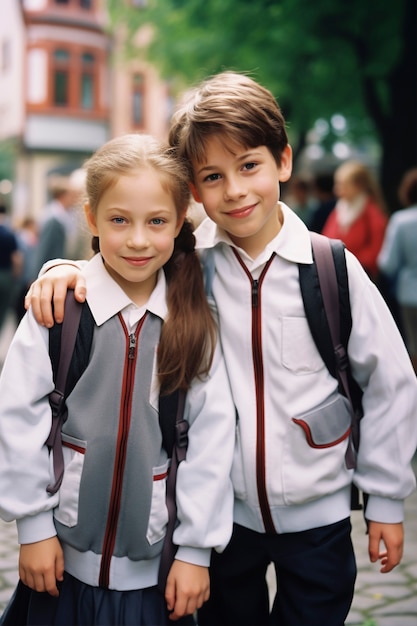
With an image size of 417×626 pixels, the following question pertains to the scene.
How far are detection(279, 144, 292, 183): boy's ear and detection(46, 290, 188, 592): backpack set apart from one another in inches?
27.0

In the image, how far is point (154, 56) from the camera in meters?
16.5

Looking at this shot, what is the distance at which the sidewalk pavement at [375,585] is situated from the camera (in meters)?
Result: 3.60

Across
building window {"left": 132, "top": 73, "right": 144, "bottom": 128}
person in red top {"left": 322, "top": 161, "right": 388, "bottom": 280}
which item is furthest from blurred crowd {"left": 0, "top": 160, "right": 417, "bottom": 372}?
building window {"left": 132, "top": 73, "right": 144, "bottom": 128}

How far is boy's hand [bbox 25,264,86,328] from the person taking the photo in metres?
2.28

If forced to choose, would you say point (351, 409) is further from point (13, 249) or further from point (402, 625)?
point (13, 249)

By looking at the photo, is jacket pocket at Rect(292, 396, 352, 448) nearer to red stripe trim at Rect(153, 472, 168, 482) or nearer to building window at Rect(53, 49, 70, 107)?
red stripe trim at Rect(153, 472, 168, 482)

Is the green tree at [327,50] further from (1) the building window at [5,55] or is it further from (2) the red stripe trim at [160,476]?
(1) the building window at [5,55]

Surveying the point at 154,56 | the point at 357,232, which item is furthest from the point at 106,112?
the point at 357,232

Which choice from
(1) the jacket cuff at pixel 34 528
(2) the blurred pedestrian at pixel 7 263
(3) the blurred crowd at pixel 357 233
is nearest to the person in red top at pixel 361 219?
(3) the blurred crowd at pixel 357 233

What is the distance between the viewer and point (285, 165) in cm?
248

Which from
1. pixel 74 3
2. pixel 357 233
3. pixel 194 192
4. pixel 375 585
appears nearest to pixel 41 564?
pixel 194 192

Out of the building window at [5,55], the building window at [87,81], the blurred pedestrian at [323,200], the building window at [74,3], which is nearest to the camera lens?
the blurred pedestrian at [323,200]

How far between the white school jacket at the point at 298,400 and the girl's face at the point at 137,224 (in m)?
0.24

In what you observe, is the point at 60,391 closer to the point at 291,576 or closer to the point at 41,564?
the point at 41,564
